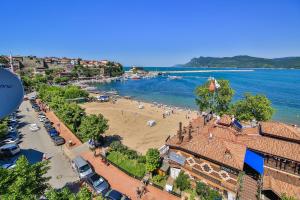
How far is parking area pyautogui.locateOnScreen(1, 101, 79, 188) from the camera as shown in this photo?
2292 cm

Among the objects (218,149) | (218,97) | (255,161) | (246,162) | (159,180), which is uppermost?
(218,97)

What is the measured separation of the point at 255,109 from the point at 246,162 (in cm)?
1955

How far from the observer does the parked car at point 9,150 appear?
2800cm

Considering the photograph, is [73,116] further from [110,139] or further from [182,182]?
[182,182]

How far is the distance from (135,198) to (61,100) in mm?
35461

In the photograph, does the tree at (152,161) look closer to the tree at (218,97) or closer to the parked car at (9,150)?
the parked car at (9,150)

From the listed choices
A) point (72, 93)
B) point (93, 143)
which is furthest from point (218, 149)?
point (72, 93)

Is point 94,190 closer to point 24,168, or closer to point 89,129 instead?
point 24,168

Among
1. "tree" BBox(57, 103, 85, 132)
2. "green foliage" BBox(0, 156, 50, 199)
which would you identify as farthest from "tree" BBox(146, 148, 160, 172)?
"tree" BBox(57, 103, 85, 132)

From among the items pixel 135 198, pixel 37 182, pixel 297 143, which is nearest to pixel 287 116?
pixel 297 143

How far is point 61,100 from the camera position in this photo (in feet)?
153

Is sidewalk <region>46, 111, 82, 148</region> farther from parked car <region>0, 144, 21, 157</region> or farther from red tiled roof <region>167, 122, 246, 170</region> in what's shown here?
red tiled roof <region>167, 122, 246, 170</region>

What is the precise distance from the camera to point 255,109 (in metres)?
36.8

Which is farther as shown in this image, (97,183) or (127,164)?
(127,164)
